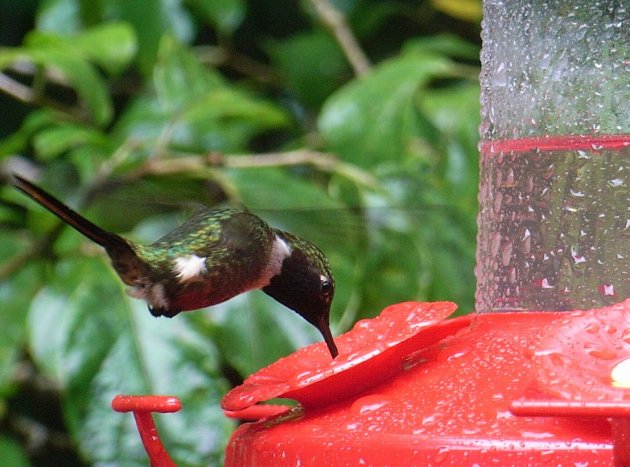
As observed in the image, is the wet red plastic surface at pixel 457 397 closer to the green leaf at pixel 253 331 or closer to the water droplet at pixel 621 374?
the water droplet at pixel 621 374

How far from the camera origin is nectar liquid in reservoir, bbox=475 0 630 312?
1802 mm

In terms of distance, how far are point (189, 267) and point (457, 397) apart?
682mm

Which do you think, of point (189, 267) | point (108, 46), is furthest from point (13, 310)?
point (189, 267)

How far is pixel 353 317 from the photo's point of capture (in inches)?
119

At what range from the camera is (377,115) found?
3498 mm

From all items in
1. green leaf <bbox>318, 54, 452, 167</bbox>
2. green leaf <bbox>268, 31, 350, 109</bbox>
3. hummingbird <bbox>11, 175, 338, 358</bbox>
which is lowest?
hummingbird <bbox>11, 175, 338, 358</bbox>

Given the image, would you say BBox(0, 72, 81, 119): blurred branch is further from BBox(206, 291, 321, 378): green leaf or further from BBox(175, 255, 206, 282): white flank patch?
BBox(175, 255, 206, 282): white flank patch

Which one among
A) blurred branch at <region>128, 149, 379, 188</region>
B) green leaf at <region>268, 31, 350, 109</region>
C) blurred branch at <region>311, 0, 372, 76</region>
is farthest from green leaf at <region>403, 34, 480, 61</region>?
blurred branch at <region>128, 149, 379, 188</region>

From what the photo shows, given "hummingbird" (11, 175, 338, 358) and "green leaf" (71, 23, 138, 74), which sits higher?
"green leaf" (71, 23, 138, 74)

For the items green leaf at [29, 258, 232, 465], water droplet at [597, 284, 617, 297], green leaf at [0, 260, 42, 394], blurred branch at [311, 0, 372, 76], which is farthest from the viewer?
blurred branch at [311, 0, 372, 76]

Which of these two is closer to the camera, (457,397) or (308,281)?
(457,397)

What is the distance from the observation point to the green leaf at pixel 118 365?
275cm

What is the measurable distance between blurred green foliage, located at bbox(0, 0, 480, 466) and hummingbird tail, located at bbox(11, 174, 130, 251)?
18 cm

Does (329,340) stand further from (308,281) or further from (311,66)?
(311,66)
